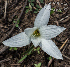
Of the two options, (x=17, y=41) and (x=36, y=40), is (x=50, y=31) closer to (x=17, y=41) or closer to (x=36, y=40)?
(x=36, y=40)

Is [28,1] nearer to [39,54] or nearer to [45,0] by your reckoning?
[45,0]

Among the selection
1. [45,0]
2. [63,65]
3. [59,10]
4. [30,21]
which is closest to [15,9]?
[30,21]

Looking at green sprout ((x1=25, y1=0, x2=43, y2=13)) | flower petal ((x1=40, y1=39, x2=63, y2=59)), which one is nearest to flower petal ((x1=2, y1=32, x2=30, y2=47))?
flower petal ((x1=40, y1=39, x2=63, y2=59))

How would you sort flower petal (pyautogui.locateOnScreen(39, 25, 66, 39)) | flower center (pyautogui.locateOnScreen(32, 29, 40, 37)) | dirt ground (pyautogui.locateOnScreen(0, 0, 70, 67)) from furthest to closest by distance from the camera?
1. dirt ground (pyautogui.locateOnScreen(0, 0, 70, 67))
2. flower center (pyautogui.locateOnScreen(32, 29, 40, 37))
3. flower petal (pyautogui.locateOnScreen(39, 25, 66, 39))

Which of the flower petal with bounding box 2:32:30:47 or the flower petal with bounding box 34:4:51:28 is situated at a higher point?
the flower petal with bounding box 34:4:51:28

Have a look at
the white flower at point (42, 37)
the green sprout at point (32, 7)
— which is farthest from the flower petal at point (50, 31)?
the green sprout at point (32, 7)

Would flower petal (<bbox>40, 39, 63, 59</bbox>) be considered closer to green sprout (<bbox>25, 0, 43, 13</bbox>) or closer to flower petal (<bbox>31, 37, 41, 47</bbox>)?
flower petal (<bbox>31, 37, 41, 47</bbox>)

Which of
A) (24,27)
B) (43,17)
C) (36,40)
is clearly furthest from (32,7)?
(36,40)
